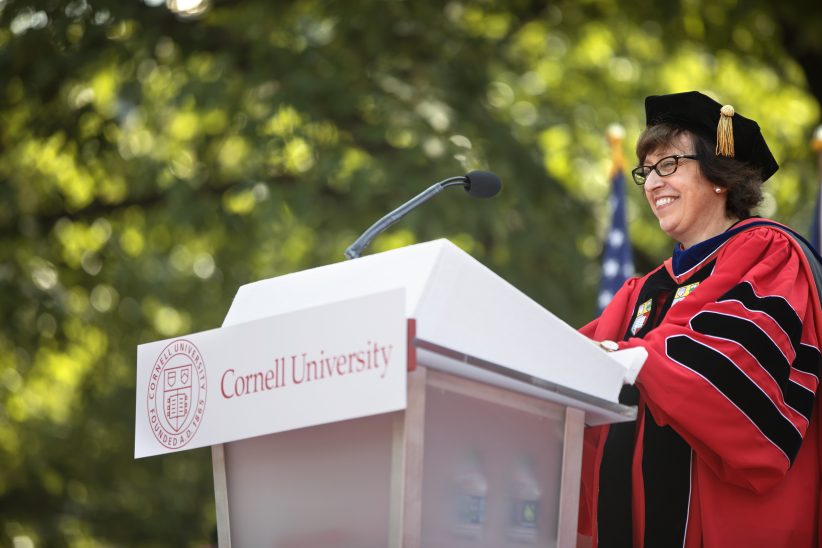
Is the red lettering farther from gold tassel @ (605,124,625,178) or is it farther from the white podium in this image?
gold tassel @ (605,124,625,178)

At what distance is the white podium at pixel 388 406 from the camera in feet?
7.91

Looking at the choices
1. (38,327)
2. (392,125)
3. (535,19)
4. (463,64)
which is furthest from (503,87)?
(38,327)

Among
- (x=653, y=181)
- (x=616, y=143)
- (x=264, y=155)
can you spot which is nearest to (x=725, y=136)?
(x=653, y=181)

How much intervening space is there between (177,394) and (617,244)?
4.18 m

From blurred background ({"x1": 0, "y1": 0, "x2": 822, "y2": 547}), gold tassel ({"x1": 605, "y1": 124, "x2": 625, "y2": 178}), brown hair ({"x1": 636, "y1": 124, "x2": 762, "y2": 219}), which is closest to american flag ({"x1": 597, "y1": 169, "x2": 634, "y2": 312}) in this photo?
gold tassel ({"x1": 605, "y1": 124, "x2": 625, "y2": 178})

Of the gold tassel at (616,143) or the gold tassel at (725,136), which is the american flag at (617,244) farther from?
the gold tassel at (725,136)

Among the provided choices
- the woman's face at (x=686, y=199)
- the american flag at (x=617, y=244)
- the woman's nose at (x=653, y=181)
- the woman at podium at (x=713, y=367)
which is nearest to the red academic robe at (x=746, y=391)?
the woman at podium at (x=713, y=367)

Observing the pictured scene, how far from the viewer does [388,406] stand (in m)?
2.29

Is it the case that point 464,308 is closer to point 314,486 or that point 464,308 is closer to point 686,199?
point 314,486

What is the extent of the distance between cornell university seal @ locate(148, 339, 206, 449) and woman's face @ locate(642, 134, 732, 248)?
1.27 m

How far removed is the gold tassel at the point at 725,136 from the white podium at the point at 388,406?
2.28ft

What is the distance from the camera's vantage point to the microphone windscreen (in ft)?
10.3

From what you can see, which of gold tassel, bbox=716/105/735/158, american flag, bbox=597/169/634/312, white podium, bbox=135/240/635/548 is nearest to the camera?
white podium, bbox=135/240/635/548

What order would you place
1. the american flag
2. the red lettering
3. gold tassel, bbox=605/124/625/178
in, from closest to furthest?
the red lettering < gold tassel, bbox=605/124/625/178 < the american flag
